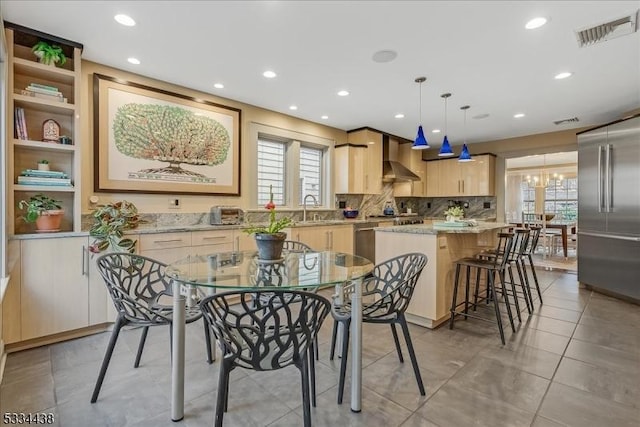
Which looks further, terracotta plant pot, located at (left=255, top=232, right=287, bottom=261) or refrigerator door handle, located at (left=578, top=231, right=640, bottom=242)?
refrigerator door handle, located at (left=578, top=231, right=640, bottom=242)

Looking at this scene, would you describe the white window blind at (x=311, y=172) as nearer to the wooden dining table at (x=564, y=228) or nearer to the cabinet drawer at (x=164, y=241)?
the cabinet drawer at (x=164, y=241)

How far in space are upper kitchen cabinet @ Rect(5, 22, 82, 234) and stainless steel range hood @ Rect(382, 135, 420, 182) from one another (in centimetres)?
478

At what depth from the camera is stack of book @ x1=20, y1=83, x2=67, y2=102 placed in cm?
267

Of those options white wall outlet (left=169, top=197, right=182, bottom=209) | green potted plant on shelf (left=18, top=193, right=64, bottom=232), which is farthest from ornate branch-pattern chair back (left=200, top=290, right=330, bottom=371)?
white wall outlet (left=169, top=197, right=182, bottom=209)

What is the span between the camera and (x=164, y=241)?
315cm

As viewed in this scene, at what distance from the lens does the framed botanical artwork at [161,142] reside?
319 cm

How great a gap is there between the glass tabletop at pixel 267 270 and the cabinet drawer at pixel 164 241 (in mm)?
1018

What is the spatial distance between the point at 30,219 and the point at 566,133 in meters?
7.66

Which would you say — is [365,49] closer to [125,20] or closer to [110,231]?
[125,20]

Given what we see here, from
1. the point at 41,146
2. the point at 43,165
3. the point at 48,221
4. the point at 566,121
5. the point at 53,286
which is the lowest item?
the point at 53,286

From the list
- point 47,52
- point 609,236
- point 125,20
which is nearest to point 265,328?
point 125,20

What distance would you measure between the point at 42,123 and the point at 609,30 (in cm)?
489

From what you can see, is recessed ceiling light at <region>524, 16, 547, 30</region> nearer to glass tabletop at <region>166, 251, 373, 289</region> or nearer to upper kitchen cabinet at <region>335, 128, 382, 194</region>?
glass tabletop at <region>166, 251, 373, 289</region>

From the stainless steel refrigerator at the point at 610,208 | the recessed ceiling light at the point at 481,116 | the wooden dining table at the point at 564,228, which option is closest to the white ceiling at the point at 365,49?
the recessed ceiling light at the point at 481,116
